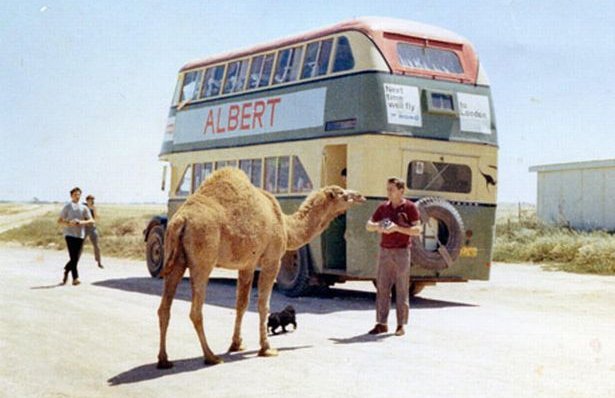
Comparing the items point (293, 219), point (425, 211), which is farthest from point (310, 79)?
point (293, 219)

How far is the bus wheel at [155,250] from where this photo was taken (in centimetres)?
2273

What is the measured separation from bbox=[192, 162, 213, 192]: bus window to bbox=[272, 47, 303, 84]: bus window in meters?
3.02

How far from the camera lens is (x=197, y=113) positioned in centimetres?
2206

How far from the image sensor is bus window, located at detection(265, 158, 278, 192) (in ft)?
62.9

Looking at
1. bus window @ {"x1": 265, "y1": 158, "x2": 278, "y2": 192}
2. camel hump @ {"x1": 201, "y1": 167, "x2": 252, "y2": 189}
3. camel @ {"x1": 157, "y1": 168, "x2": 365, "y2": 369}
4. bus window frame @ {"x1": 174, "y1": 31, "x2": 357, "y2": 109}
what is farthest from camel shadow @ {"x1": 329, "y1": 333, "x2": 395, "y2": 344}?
bus window @ {"x1": 265, "y1": 158, "x2": 278, "y2": 192}

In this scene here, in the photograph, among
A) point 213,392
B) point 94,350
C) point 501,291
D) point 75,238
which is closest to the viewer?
point 213,392

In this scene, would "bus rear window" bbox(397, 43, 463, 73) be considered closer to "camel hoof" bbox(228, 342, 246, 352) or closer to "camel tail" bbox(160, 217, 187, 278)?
"camel hoof" bbox(228, 342, 246, 352)

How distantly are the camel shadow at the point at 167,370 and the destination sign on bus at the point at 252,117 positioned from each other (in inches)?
316

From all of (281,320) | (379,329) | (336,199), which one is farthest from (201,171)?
(336,199)

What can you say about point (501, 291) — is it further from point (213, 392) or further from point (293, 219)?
point (213, 392)

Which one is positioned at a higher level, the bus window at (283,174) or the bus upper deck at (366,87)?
the bus upper deck at (366,87)

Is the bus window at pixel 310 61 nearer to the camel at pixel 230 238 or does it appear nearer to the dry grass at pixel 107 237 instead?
the camel at pixel 230 238

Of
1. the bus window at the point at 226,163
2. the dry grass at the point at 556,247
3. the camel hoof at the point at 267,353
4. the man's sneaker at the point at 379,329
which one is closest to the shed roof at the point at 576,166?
the dry grass at the point at 556,247

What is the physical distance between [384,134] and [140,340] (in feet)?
21.6
